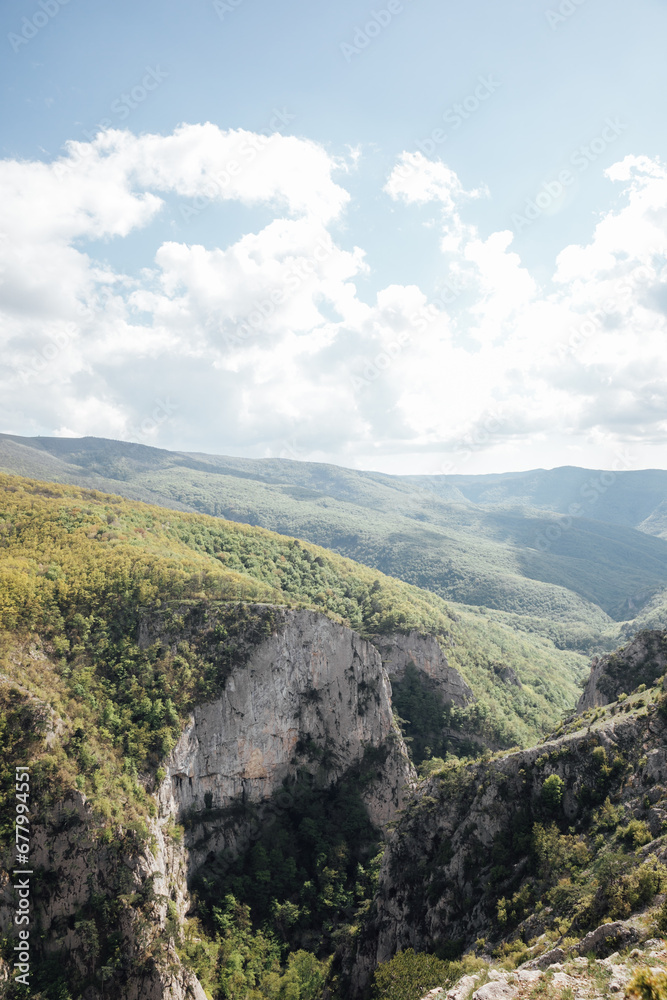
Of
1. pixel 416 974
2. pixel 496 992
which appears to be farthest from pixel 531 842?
pixel 496 992

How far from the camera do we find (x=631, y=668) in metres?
47.2

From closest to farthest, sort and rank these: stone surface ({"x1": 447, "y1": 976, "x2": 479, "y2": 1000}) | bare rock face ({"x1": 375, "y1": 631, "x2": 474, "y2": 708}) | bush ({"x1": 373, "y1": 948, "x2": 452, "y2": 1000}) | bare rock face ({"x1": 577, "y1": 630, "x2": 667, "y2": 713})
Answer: stone surface ({"x1": 447, "y1": 976, "x2": 479, "y2": 1000}) < bush ({"x1": 373, "y1": 948, "x2": 452, "y2": 1000}) < bare rock face ({"x1": 577, "y1": 630, "x2": 667, "y2": 713}) < bare rock face ({"x1": 375, "y1": 631, "x2": 474, "y2": 708})

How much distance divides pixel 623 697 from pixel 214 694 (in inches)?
1617

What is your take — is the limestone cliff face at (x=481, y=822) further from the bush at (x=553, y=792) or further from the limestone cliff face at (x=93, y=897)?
the limestone cliff face at (x=93, y=897)

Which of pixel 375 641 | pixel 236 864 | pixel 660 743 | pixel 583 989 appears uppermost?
pixel 660 743

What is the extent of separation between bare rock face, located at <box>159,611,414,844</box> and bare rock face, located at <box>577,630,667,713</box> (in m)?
26.7

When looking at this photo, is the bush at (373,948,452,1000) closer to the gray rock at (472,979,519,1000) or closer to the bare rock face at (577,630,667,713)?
the gray rock at (472,979,519,1000)

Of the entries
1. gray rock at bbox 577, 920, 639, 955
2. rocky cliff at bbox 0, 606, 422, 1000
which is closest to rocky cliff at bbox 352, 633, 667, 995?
gray rock at bbox 577, 920, 639, 955

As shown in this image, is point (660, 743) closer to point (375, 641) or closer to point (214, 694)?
point (214, 694)

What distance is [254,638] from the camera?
58000 millimetres

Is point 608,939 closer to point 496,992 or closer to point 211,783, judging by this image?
point 496,992

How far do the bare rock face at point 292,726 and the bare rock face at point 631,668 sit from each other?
87.5 ft

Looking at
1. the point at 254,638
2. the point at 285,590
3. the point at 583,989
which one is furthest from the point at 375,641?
the point at 583,989

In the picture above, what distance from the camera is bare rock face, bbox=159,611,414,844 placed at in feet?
169
